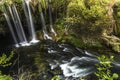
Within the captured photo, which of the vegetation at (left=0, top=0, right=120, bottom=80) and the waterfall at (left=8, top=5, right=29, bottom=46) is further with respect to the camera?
the waterfall at (left=8, top=5, right=29, bottom=46)

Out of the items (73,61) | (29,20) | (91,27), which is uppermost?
(29,20)

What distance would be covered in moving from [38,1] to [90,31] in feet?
14.3

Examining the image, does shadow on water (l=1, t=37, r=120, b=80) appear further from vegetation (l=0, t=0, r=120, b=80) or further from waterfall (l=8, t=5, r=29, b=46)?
waterfall (l=8, t=5, r=29, b=46)

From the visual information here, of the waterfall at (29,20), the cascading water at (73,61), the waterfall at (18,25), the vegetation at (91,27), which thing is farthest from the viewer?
the waterfall at (29,20)

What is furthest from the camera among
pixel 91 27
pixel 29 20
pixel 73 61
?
pixel 29 20

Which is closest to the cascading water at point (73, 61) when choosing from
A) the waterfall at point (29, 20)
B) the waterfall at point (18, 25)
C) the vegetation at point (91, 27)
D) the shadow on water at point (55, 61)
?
the shadow on water at point (55, 61)

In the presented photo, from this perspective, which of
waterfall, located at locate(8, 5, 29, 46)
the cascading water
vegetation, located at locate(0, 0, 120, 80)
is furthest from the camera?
waterfall, located at locate(8, 5, 29, 46)

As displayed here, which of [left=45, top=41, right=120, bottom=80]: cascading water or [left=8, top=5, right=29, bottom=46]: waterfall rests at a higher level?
[left=8, top=5, right=29, bottom=46]: waterfall

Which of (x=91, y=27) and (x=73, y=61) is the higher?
(x=91, y=27)

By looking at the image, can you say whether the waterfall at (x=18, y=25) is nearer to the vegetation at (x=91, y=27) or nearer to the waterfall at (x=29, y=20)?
the waterfall at (x=29, y=20)

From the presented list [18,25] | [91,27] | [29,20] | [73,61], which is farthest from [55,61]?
[29,20]

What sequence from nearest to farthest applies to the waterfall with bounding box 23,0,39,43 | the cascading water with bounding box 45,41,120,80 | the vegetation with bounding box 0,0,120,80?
the cascading water with bounding box 45,41,120,80, the vegetation with bounding box 0,0,120,80, the waterfall with bounding box 23,0,39,43

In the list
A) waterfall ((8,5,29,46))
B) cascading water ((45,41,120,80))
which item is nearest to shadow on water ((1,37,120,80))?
cascading water ((45,41,120,80))

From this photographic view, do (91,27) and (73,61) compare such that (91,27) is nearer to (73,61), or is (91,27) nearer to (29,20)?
(73,61)
